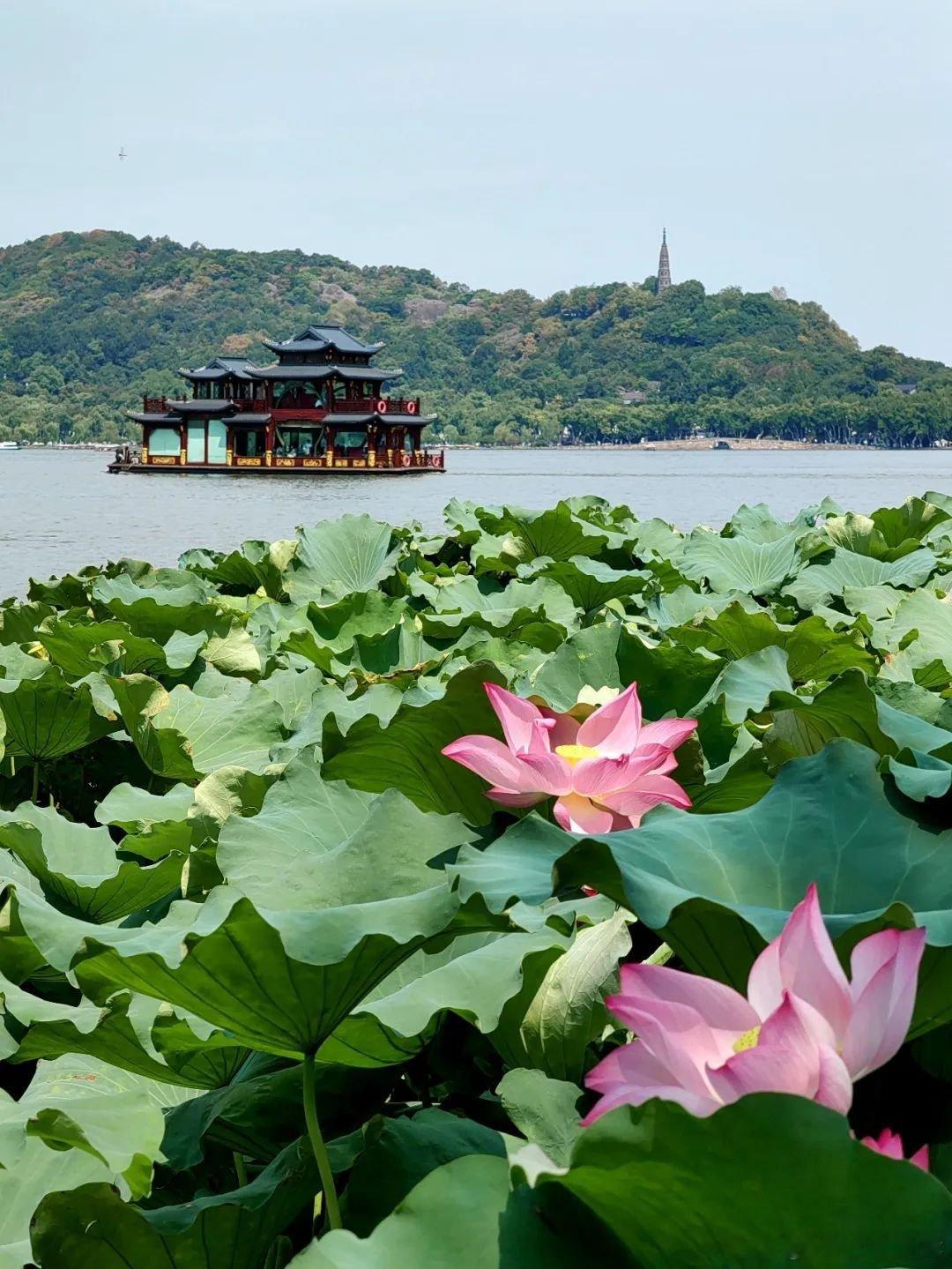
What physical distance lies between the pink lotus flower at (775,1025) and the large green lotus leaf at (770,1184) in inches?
1.1

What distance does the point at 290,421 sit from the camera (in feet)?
124

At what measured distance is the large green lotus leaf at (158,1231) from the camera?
63 cm

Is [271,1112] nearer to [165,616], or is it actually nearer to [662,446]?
[165,616]

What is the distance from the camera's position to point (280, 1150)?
79 centimetres

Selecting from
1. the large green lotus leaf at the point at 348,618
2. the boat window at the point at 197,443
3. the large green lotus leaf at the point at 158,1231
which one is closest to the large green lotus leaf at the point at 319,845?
the large green lotus leaf at the point at 158,1231

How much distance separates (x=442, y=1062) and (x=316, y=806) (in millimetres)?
300

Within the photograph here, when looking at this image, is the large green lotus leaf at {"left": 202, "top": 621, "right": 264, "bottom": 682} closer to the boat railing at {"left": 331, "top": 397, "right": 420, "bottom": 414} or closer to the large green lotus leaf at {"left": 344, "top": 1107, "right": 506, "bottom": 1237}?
the large green lotus leaf at {"left": 344, "top": 1107, "right": 506, "bottom": 1237}

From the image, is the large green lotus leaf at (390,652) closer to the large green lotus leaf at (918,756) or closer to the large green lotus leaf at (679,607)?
the large green lotus leaf at (679,607)

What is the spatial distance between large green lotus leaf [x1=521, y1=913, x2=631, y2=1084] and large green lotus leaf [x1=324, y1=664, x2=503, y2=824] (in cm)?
31

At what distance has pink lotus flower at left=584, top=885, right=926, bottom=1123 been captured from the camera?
18.5 inches

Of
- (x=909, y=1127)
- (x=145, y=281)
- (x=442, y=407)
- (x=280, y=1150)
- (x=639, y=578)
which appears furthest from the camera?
(x=145, y=281)

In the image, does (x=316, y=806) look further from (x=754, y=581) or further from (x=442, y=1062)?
(x=754, y=581)

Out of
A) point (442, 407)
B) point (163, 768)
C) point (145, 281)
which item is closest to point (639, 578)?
point (163, 768)

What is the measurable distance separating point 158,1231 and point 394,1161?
0.41 ft
